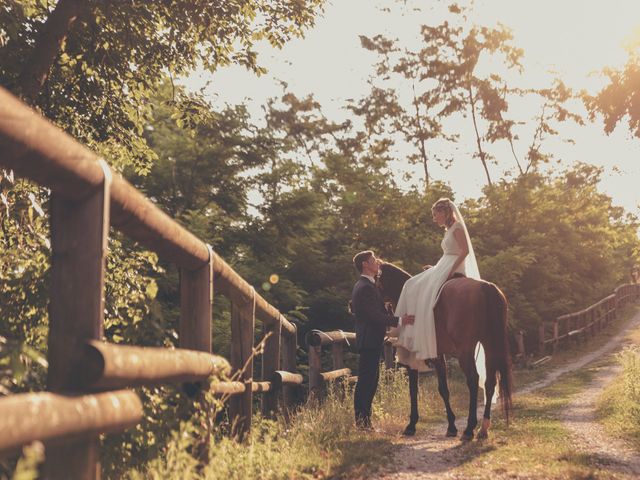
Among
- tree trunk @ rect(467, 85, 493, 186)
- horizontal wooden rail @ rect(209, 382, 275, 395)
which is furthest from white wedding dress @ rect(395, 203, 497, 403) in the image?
tree trunk @ rect(467, 85, 493, 186)

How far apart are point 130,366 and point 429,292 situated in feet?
19.8

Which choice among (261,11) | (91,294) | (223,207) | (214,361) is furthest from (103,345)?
(223,207)

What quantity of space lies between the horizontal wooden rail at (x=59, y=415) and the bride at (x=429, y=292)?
19.4ft

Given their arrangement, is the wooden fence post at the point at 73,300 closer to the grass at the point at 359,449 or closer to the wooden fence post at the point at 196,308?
the grass at the point at 359,449

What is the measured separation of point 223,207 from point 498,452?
1299cm

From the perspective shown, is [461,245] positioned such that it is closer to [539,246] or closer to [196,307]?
[196,307]

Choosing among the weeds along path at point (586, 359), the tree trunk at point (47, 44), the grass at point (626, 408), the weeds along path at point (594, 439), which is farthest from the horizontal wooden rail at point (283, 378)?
the weeds along path at point (586, 359)

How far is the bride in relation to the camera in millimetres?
8242

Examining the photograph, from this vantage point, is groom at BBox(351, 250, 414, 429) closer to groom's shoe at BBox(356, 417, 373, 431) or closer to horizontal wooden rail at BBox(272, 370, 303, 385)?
groom's shoe at BBox(356, 417, 373, 431)

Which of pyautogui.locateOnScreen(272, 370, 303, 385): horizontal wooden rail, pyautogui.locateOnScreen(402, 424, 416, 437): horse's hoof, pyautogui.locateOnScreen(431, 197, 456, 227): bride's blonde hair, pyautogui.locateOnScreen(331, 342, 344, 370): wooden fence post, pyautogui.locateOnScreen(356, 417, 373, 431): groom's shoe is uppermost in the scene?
pyautogui.locateOnScreen(431, 197, 456, 227): bride's blonde hair

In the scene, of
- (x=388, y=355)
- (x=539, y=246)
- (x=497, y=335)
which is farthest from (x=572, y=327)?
(x=497, y=335)

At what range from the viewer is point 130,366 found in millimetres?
2512

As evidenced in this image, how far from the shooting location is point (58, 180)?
2250mm

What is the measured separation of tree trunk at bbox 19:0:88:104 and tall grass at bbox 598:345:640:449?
7406mm
